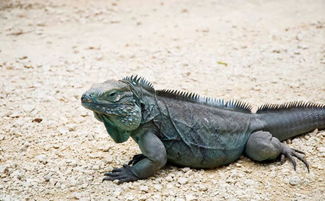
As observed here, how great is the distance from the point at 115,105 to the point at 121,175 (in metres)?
0.87

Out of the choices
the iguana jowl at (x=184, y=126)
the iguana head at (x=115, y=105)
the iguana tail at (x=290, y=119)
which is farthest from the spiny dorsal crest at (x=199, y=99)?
the iguana head at (x=115, y=105)

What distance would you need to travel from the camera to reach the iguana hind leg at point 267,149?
5.25m

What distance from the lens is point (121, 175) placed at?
5.07m

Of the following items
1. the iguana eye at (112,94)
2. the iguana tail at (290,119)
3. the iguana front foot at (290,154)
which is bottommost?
the iguana front foot at (290,154)

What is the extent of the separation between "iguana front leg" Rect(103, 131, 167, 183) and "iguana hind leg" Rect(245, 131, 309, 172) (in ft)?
3.78

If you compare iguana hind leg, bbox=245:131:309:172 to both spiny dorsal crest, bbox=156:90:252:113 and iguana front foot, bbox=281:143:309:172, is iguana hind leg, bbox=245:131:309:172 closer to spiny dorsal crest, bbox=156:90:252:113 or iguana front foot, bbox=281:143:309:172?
iguana front foot, bbox=281:143:309:172

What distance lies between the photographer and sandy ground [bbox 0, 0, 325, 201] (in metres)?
4.96

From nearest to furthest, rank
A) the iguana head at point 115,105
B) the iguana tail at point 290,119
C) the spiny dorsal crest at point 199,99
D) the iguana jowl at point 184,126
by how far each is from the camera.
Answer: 1. the iguana head at point 115,105
2. the iguana jowl at point 184,126
3. the spiny dorsal crest at point 199,99
4. the iguana tail at point 290,119

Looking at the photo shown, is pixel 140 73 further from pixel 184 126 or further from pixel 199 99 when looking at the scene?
pixel 184 126

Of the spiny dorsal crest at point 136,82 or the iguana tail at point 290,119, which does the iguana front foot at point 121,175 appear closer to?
the spiny dorsal crest at point 136,82

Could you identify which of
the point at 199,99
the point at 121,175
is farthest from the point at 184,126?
the point at 121,175

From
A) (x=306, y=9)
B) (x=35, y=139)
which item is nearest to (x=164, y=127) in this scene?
(x=35, y=139)

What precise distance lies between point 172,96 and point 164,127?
434mm

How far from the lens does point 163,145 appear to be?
506 centimetres
